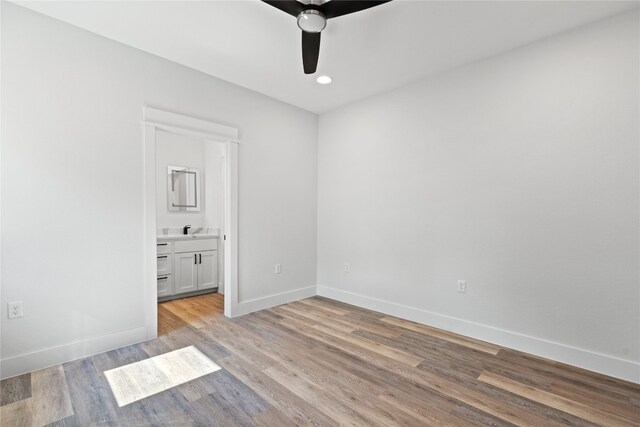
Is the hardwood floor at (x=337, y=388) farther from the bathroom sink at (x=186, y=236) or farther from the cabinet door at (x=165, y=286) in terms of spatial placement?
the bathroom sink at (x=186, y=236)

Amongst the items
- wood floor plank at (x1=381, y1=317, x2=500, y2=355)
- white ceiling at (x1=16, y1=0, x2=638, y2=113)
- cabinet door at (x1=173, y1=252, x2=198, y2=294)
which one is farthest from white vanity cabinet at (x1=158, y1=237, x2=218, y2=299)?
wood floor plank at (x1=381, y1=317, x2=500, y2=355)

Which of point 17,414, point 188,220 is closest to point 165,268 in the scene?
point 188,220

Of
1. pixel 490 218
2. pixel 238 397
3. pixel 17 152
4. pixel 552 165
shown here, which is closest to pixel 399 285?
pixel 490 218

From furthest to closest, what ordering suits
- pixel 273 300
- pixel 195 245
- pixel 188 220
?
1. pixel 188 220
2. pixel 195 245
3. pixel 273 300

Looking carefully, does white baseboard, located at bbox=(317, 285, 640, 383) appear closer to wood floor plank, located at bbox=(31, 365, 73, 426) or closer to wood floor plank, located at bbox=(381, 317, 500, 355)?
wood floor plank, located at bbox=(381, 317, 500, 355)

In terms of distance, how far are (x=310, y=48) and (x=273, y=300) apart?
2869mm

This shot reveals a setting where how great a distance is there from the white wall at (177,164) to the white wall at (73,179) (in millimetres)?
1797

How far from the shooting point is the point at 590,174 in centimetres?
235

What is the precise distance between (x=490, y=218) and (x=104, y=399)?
3238mm

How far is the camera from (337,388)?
2.08 meters

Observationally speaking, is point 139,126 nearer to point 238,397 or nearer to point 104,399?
point 104,399

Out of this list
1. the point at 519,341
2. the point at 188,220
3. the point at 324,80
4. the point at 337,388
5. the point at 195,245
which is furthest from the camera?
the point at 188,220

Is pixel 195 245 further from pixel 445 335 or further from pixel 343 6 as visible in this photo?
pixel 343 6

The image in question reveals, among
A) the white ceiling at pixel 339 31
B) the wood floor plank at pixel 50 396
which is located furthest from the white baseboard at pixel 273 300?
the white ceiling at pixel 339 31
